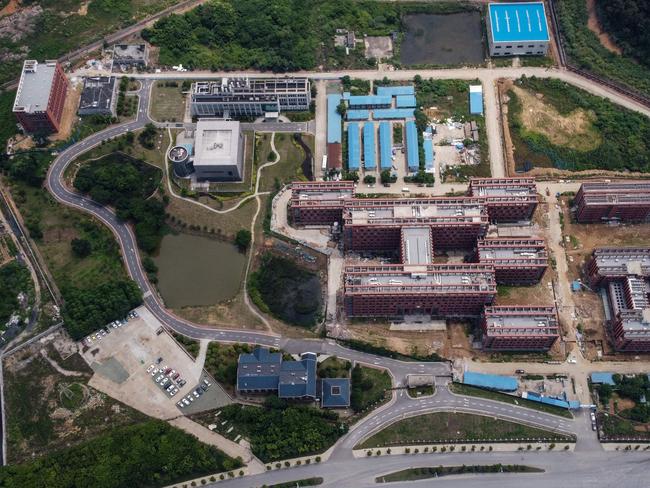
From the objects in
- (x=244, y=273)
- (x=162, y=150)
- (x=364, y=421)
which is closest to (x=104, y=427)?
(x=244, y=273)

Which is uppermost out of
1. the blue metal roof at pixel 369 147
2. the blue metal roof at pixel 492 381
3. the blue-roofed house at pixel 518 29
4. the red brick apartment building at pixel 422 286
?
the blue-roofed house at pixel 518 29

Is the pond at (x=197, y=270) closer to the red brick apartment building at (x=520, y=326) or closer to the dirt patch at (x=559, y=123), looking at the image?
the red brick apartment building at (x=520, y=326)

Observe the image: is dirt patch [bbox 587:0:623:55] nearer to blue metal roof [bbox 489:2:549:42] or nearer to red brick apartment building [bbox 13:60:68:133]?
blue metal roof [bbox 489:2:549:42]

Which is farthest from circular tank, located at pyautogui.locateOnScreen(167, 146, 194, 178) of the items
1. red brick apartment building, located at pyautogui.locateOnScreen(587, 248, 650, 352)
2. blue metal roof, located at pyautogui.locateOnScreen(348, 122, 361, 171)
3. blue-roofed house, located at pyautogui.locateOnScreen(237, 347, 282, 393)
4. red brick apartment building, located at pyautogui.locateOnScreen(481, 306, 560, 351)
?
red brick apartment building, located at pyautogui.locateOnScreen(587, 248, 650, 352)

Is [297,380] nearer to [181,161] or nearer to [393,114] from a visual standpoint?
[181,161]

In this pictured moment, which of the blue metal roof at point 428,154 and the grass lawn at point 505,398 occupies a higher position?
the blue metal roof at point 428,154

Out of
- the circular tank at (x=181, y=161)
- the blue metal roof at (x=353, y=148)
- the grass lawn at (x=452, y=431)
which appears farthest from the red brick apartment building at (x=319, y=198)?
the grass lawn at (x=452, y=431)

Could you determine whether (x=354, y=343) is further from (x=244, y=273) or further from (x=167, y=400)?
(x=167, y=400)
